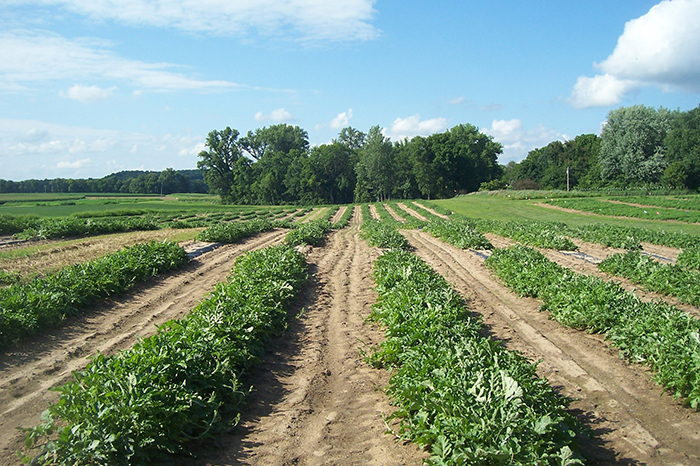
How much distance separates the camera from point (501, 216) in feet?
131

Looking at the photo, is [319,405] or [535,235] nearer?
[319,405]

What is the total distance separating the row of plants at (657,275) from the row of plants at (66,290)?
507 inches

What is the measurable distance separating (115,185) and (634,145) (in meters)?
111

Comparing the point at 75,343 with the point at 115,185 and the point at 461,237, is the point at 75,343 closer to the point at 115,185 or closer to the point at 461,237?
the point at 461,237

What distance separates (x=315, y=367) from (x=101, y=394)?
3.20 meters

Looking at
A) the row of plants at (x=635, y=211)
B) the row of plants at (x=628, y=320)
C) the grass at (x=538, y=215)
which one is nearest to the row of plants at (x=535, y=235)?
the row of plants at (x=628, y=320)

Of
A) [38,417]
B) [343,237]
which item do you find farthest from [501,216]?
[38,417]

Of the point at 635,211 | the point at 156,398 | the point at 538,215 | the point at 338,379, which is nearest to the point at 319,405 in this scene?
the point at 338,379

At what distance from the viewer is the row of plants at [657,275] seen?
33.1 feet

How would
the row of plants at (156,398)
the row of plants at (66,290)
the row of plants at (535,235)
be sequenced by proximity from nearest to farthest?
the row of plants at (156,398) → the row of plants at (66,290) → the row of plants at (535,235)

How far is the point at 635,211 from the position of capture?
36.9 meters

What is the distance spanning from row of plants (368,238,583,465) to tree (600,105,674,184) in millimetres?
73314

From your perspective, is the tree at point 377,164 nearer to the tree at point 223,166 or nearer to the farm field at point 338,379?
the tree at point 223,166

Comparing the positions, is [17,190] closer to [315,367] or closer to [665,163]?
[315,367]
